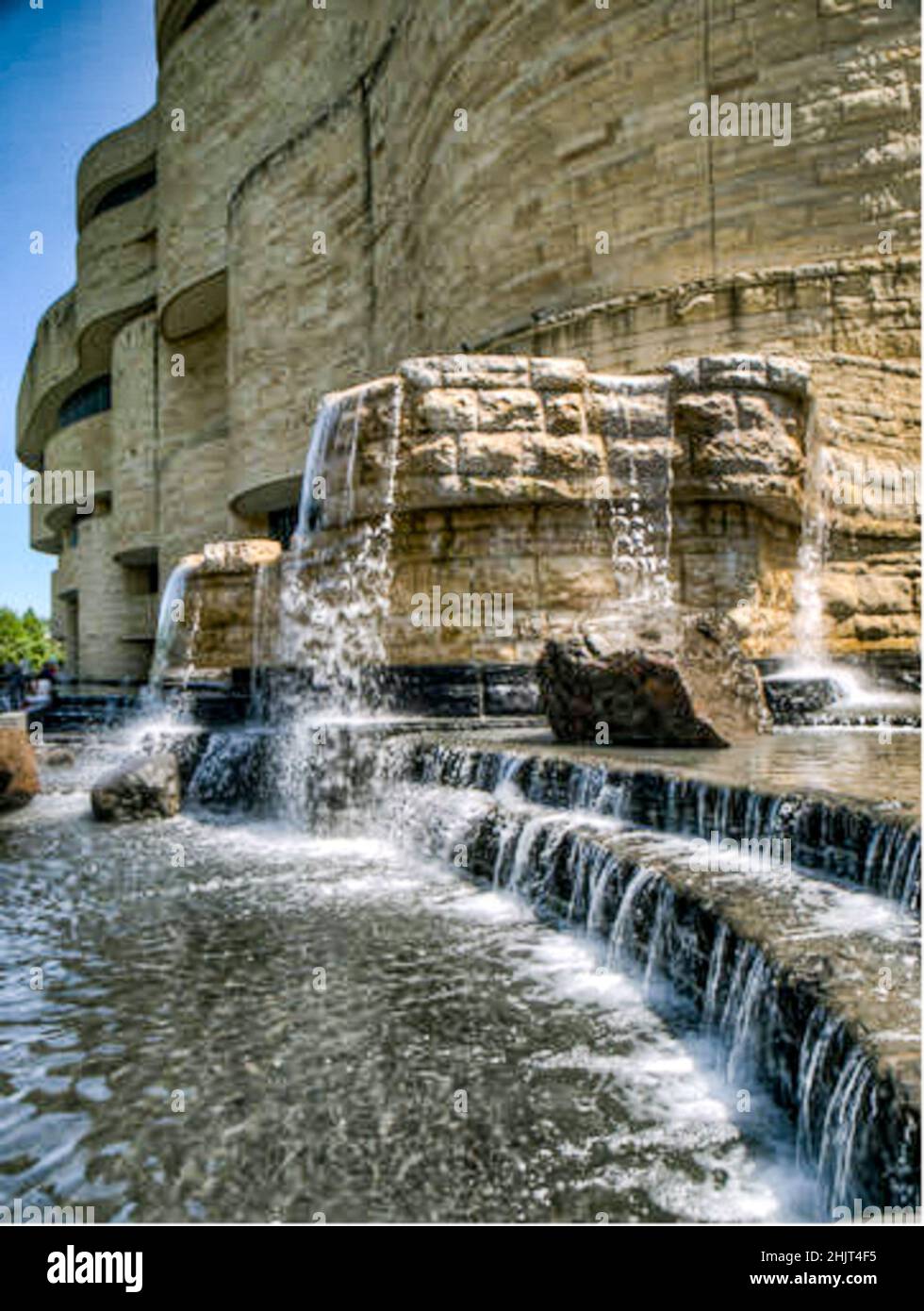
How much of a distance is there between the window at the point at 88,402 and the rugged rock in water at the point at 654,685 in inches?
1150

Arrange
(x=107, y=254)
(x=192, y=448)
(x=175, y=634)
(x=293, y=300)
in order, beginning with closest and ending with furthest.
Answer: (x=175, y=634) < (x=293, y=300) < (x=192, y=448) < (x=107, y=254)

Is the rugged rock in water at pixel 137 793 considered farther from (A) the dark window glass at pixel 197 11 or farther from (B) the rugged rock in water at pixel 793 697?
(A) the dark window glass at pixel 197 11

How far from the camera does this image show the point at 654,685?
559 centimetres

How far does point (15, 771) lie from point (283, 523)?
566 inches

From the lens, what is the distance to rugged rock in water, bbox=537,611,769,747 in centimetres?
553

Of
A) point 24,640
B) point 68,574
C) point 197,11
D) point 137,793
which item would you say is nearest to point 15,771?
point 137,793

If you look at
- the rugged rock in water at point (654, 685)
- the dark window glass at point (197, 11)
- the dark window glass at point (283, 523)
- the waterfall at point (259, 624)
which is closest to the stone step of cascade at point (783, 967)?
the rugged rock in water at point (654, 685)

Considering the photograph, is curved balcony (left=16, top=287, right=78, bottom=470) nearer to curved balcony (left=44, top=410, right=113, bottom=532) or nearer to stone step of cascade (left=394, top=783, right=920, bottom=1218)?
curved balcony (left=44, top=410, right=113, bottom=532)

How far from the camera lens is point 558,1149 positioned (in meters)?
2.16

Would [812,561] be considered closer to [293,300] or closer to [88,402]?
[293,300]

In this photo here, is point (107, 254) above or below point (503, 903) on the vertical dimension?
above

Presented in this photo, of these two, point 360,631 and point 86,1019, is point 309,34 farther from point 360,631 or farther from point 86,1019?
point 86,1019

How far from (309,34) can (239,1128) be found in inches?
864

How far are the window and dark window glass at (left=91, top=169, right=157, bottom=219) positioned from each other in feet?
17.8
